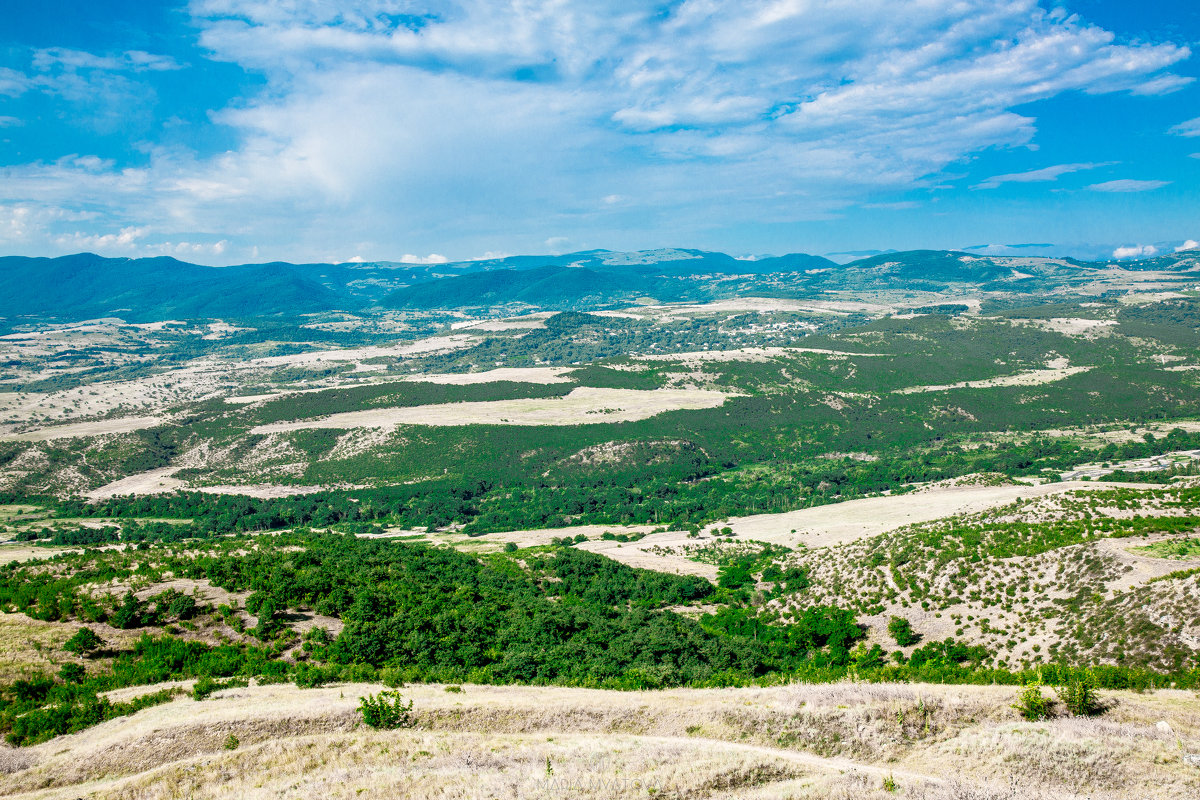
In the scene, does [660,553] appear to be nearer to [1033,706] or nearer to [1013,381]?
[1033,706]

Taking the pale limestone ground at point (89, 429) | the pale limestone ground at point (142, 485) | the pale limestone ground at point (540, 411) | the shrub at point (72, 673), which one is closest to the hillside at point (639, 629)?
the shrub at point (72, 673)

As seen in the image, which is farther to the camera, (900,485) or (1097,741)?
(900,485)

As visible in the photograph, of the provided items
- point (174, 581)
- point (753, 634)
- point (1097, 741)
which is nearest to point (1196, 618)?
point (1097, 741)

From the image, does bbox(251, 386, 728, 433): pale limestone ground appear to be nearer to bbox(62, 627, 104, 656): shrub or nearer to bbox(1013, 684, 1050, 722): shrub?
bbox(62, 627, 104, 656): shrub

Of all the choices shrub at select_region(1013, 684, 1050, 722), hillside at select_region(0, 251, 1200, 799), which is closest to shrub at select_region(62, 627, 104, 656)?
hillside at select_region(0, 251, 1200, 799)

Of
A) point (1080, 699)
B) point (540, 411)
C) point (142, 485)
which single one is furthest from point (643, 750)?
point (540, 411)

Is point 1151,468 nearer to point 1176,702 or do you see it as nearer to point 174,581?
point 1176,702
